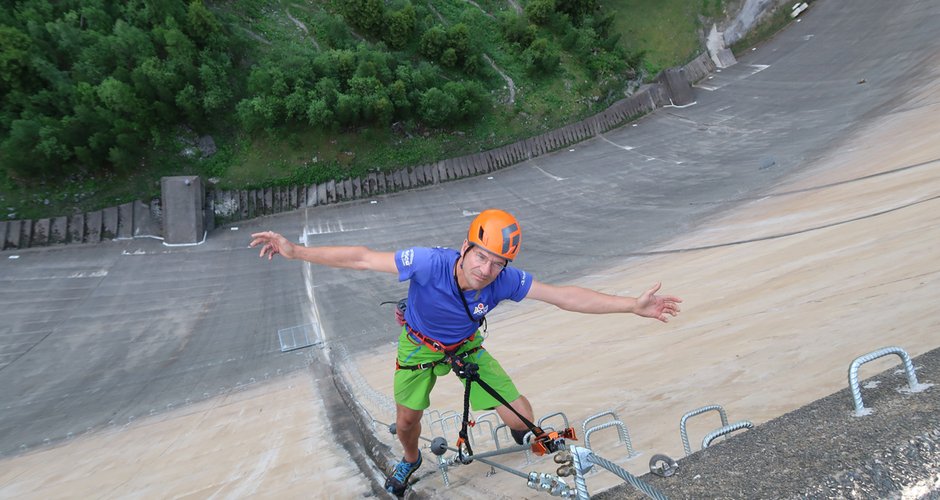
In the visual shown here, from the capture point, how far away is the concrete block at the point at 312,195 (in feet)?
68.6

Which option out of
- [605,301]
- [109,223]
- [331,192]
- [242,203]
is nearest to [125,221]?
[109,223]

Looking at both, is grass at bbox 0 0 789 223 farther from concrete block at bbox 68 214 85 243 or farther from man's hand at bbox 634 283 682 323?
man's hand at bbox 634 283 682 323

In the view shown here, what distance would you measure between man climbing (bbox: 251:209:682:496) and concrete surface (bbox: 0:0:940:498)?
0.86 m

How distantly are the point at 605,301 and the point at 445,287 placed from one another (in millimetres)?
1172

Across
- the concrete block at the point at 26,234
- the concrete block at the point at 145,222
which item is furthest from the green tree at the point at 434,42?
the concrete block at the point at 26,234

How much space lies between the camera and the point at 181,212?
1894cm

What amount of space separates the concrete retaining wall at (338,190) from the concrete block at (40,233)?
0.09 ft

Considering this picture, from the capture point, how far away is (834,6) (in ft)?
95.2

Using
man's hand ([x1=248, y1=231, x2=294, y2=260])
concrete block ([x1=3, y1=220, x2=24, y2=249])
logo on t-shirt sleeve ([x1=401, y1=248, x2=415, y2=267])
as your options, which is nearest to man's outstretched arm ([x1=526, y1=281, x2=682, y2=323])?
logo on t-shirt sleeve ([x1=401, y1=248, x2=415, y2=267])

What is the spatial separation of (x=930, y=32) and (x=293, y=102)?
26790mm

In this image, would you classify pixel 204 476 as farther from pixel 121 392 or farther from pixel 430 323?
pixel 121 392

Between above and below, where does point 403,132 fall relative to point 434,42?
below

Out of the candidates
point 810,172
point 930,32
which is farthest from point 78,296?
point 930,32

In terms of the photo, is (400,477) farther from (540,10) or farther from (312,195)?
(540,10)
